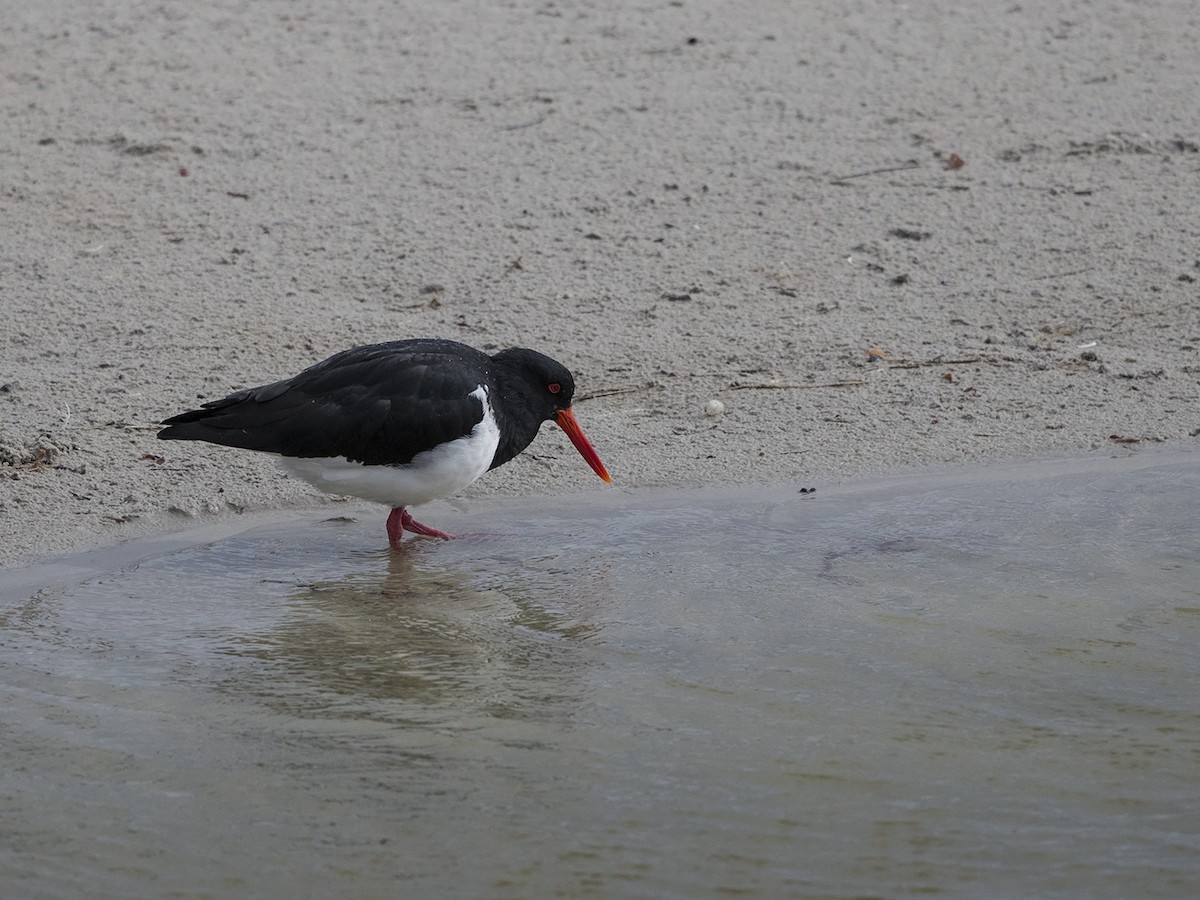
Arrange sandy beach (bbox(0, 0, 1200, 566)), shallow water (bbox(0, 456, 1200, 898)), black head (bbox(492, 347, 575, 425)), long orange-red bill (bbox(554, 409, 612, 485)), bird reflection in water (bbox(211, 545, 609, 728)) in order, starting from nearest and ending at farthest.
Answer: shallow water (bbox(0, 456, 1200, 898)), bird reflection in water (bbox(211, 545, 609, 728)), black head (bbox(492, 347, 575, 425)), long orange-red bill (bbox(554, 409, 612, 485)), sandy beach (bbox(0, 0, 1200, 566))

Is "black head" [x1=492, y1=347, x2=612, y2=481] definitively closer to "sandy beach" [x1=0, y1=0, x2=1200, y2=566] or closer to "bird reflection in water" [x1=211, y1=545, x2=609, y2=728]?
"sandy beach" [x1=0, y1=0, x2=1200, y2=566]

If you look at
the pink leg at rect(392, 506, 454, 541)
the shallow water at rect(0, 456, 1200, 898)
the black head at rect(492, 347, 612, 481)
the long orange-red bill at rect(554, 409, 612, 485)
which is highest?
the black head at rect(492, 347, 612, 481)

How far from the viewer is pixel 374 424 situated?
214 inches

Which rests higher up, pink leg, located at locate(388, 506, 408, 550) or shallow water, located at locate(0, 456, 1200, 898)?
pink leg, located at locate(388, 506, 408, 550)

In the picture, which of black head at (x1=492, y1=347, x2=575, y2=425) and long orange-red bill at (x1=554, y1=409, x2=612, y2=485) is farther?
long orange-red bill at (x1=554, y1=409, x2=612, y2=485)

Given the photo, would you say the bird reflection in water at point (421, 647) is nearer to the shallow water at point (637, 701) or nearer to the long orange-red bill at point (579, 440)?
the shallow water at point (637, 701)

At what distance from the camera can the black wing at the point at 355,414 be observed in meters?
5.42

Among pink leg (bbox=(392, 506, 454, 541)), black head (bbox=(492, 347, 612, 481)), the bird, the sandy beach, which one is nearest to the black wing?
the bird

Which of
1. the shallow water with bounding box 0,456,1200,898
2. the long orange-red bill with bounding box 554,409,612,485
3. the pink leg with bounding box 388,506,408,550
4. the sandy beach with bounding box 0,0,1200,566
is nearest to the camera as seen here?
the shallow water with bounding box 0,456,1200,898

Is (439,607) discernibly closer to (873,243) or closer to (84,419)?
(84,419)

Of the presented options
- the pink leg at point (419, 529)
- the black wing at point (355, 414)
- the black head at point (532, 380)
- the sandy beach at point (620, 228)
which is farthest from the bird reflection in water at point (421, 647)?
the sandy beach at point (620, 228)

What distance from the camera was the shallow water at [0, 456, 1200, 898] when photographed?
379cm

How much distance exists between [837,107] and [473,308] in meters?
3.00

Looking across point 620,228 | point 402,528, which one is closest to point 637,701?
point 402,528
